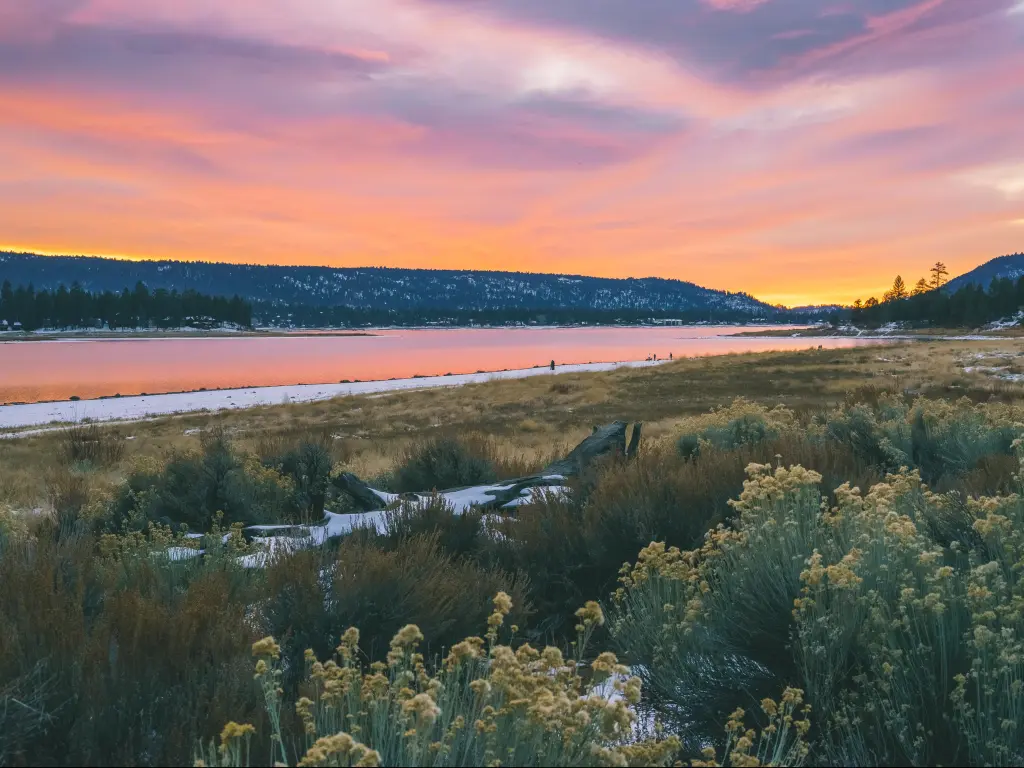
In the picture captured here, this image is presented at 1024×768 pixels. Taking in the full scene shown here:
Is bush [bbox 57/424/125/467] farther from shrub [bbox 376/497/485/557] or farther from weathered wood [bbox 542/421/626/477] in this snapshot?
shrub [bbox 376/497/485/557]

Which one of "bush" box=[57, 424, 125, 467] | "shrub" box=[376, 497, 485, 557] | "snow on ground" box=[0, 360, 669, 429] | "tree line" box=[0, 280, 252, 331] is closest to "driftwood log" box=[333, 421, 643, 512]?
"shrub" box=[376, 497, 485, 557]

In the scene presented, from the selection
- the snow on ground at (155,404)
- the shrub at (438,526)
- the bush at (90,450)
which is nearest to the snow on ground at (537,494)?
the shrub at (438,526)

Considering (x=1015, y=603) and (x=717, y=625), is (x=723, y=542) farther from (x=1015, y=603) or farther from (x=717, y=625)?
(x=1015, y=603)

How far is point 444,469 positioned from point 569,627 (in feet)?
15.1

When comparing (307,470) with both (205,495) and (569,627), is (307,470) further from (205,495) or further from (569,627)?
(569,627)

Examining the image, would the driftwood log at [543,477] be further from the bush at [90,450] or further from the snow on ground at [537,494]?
the bush at [90,450]

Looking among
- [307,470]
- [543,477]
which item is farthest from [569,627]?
[307,470]

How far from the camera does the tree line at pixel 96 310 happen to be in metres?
138

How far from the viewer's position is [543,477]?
8.26 meters

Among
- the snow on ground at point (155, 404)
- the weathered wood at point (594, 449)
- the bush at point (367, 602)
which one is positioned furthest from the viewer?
the snow on ground at point (155, 404)

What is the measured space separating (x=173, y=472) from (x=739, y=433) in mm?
6845

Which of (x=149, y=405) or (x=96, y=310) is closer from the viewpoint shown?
(x=149, y=405)

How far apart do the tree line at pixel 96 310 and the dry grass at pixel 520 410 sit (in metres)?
128

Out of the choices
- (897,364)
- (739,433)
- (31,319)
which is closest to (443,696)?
(739,433)
